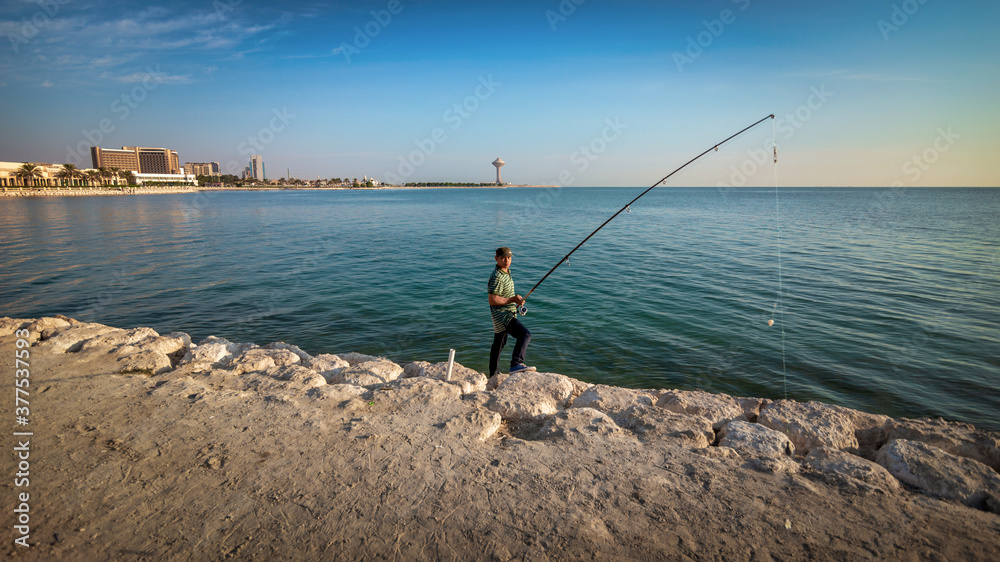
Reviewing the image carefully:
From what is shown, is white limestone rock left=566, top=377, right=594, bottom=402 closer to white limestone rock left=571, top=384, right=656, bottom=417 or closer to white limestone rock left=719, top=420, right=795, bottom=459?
white limestone rock left=571, top=384, right=656, bottom=417

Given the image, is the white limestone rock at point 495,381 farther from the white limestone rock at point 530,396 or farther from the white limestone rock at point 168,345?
the white limestone rock at point 168,345

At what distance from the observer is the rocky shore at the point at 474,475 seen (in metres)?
2.90

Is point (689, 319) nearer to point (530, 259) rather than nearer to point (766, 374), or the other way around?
point (766, 374)

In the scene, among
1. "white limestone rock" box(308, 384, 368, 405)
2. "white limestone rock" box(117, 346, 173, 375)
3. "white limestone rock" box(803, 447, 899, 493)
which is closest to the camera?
"white limestone rock" box(803, 447, 899, 493)

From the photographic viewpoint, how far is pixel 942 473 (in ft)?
11.3

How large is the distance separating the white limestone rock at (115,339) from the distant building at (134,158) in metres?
207

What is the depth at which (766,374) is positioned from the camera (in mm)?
7738

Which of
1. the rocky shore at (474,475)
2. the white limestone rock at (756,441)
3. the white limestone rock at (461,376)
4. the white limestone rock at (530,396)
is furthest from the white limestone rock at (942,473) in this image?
the white limestone rock at (461,376)

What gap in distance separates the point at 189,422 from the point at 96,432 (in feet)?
2.55

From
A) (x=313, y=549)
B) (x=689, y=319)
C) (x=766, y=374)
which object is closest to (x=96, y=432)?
(x=313, y=549)

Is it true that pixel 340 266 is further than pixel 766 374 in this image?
Yes

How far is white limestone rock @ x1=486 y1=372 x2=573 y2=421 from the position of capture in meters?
4.80

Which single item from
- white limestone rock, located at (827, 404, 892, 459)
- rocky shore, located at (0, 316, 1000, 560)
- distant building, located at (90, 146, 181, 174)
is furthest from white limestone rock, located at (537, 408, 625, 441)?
distant building, located at (90, 146, 181, 174)

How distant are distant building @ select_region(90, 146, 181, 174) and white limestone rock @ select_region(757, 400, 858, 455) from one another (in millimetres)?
214246
